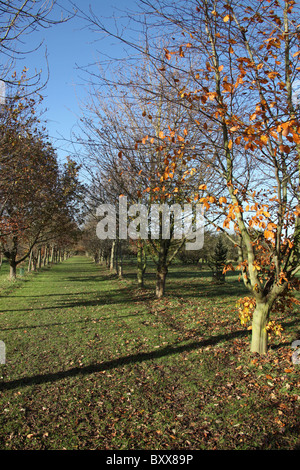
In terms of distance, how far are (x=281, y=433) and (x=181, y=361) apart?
8.67 feet

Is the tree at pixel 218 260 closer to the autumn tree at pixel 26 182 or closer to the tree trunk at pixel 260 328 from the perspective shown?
the autumn tree at pixel 26 182

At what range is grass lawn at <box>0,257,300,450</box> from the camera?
3.72 metres

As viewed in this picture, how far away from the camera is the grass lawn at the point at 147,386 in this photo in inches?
147

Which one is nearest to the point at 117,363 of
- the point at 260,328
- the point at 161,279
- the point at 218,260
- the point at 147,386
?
the point at 147,386

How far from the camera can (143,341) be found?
754cm

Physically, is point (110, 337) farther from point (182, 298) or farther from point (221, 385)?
point (182, 298)

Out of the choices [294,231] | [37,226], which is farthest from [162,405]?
[37,226]

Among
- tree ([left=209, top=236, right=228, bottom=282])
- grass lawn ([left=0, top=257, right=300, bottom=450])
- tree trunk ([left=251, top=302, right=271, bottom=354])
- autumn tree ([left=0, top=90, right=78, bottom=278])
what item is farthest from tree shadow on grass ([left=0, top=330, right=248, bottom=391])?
tree ([left=209, top=236, right=228, bottom=282])

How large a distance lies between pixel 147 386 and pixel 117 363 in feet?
4.02

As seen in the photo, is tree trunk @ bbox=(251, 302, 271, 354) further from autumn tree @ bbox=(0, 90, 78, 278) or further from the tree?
the tree

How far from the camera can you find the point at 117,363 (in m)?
6.17

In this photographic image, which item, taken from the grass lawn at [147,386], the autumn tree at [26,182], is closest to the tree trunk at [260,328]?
the grass lawn at [147,386]

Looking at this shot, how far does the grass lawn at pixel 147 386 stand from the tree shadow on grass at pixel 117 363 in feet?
0.06
